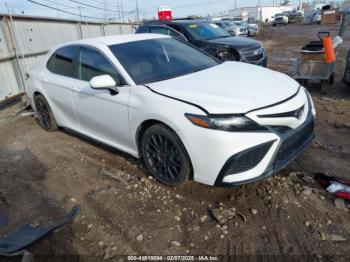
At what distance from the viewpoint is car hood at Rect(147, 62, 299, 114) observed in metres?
2.87

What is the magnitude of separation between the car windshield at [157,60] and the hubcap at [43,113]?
2.14m

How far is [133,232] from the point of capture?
9.48 ft

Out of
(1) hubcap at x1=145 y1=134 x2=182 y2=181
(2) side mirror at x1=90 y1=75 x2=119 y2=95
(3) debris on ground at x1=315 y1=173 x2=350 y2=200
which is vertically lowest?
(3) debris on ground at x1=315 y1=173 x2=350 y2=200

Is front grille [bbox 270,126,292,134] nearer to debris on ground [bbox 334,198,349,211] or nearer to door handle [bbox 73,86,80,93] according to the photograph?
debris on ground [bbox 334,198,349,211]

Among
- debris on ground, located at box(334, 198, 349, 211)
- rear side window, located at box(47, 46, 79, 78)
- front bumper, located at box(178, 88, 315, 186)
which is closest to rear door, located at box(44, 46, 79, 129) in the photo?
rear side window, located at box(47, 46, 79, 78)

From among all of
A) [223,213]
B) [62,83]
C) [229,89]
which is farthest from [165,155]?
[62,83]

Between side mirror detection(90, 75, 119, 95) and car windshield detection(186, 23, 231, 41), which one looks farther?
car windshield detection(186, 23, 231, 41)

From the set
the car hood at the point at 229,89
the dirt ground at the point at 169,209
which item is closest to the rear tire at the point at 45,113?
the dirt ground at the point at 169,209

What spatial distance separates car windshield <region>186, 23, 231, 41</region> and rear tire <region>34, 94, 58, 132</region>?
468cm

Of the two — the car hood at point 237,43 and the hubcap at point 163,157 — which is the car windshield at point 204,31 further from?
the hubcap at point 163,157

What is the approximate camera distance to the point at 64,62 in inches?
182

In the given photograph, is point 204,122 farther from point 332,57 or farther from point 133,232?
point 332,57

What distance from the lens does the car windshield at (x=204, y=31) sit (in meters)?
8.51

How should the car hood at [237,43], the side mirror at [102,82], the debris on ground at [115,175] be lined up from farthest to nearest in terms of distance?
the car hood at [237,43] → the debris on ground at [115,175] → the side mirror at [102,82]
